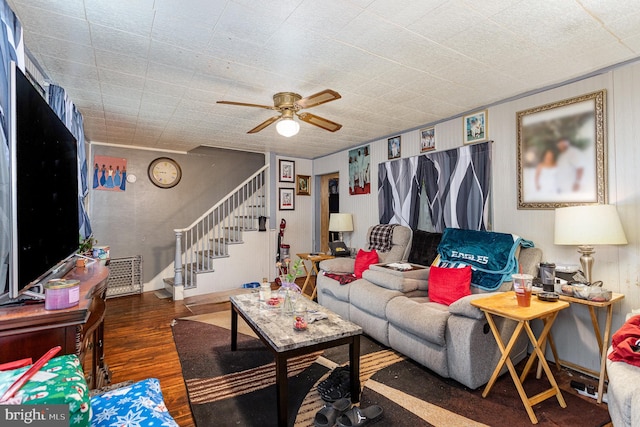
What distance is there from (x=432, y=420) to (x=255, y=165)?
5.13 meters

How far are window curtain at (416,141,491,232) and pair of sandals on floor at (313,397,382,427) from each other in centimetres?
222

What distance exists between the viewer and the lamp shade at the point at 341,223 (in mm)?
4895

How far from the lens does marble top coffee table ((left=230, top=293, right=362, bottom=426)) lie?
180 centimetres

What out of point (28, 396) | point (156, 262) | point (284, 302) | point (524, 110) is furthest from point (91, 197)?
point (524, 110)

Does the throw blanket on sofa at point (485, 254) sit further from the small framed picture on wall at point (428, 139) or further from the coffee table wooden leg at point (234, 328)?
the coffee table wooden leg at point (234, 328)

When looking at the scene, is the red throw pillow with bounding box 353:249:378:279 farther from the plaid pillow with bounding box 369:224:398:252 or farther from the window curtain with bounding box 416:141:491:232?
the window curtain with bounding box 416:141:491:232

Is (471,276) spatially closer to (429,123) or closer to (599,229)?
(599,229)

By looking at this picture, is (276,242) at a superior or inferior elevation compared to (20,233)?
inferior

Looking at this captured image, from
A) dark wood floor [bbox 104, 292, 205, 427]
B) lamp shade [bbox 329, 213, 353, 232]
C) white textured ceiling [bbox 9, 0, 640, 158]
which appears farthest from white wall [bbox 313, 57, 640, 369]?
dark wood floor [bbox 104, 292, 205, 427]

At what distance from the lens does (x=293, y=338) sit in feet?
6.35

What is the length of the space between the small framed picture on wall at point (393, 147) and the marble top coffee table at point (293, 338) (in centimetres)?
262

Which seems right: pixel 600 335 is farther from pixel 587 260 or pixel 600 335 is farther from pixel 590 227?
pixel 590 227

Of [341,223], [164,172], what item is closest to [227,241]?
[164,172]

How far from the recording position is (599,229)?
2129 mm
